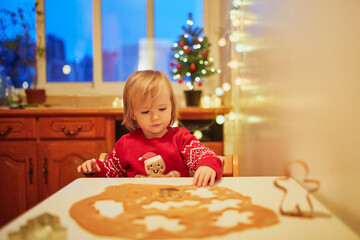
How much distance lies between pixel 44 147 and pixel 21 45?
1.07 metres

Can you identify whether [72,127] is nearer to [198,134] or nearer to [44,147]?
[44,147]

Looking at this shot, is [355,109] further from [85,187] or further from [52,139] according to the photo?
[52,139]

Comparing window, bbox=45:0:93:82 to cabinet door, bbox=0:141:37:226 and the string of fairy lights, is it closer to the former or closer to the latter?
cabinet door, bbox=0:141:37:226

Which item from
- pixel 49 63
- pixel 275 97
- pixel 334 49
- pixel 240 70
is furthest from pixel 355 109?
pixel 49 63

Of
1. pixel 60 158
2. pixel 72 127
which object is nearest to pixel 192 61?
pixel 72 127

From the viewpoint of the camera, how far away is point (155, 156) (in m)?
1.02

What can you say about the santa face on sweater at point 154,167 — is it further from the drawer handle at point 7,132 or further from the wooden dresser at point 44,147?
the drawer handle at point 7,132

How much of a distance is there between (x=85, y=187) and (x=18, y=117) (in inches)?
58.1

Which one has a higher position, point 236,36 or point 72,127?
point 236,36

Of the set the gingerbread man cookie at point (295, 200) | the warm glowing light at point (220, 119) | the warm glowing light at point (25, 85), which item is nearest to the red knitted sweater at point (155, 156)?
the gingerbread man cookie at point (295, 200)

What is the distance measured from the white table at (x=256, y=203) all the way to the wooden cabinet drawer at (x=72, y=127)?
1.21 meters

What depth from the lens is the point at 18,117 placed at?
193 centimetres

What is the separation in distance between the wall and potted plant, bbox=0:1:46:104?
202 cm

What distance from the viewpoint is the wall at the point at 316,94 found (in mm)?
568
